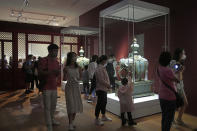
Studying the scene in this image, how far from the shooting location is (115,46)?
6.13 metres

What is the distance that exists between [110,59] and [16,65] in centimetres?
451

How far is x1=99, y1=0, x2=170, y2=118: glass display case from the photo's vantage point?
4.16 meters

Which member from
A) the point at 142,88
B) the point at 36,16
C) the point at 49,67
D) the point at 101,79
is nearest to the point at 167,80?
the point at 101,79

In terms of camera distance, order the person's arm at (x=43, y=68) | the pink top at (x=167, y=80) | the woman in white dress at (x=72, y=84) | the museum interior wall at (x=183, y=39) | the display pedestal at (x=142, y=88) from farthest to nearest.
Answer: the display pedestal at (x=142, y=88) → the museum interior wall at (x=183, y=39) → the woman in white dress at (x=72, y=84) → the person's arm at (x=43, y=68) → the pink top at (x=167, y=80)

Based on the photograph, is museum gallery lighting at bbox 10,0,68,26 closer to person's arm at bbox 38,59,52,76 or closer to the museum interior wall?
the museum interior wall

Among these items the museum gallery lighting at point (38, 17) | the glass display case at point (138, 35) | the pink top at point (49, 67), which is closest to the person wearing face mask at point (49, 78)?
the pink top at point (49, 67)

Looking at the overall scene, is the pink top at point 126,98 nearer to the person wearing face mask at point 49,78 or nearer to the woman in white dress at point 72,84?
the woman in white dress at point 72,84

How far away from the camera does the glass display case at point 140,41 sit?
164 inches

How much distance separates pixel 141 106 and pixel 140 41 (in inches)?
76.3

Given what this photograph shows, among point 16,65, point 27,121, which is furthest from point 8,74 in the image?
point 27,121

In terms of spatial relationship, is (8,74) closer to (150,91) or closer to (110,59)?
(110,59)

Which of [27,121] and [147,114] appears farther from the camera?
[147,114]

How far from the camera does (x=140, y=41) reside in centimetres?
511

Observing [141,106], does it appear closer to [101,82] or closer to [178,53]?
[101,82]
